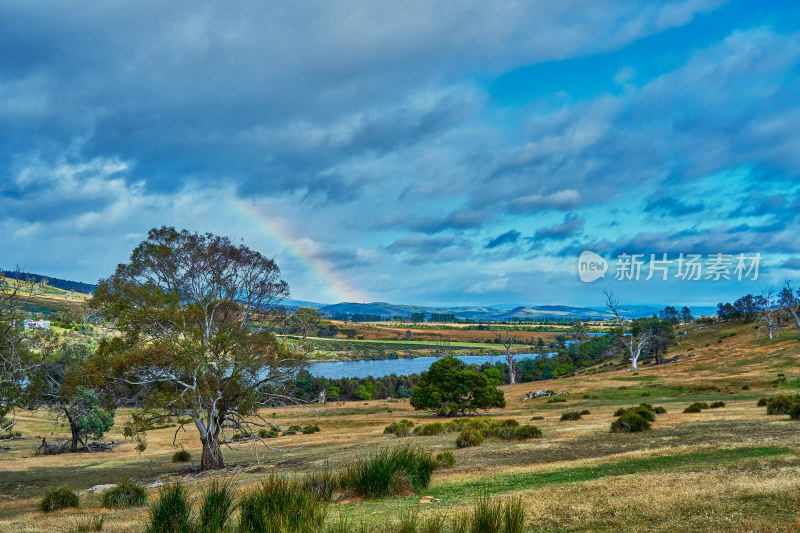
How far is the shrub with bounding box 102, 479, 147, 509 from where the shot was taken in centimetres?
1727

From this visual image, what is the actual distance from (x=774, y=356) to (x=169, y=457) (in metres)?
71.4

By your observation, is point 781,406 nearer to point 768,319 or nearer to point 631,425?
point 631,425

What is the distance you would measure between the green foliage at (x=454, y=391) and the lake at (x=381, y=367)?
258ft

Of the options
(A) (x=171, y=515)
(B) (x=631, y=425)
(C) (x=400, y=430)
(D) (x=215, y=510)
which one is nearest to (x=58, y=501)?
(A) (x=171, y=515)

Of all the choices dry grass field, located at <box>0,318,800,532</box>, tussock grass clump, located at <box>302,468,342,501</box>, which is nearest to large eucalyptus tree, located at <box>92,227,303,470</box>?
dry grass field, located at <box>0,318,800,532</box>

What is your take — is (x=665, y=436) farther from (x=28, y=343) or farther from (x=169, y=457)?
(x=169, y=457)

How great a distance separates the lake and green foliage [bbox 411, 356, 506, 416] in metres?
78.6

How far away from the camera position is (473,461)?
19.4 meters

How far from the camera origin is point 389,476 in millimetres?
→ 13211

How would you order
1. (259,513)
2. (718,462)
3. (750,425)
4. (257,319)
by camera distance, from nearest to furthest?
(259,513) < (718,462) < (750,425) < (257,319)

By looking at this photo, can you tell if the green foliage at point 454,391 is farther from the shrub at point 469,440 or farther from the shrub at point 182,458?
the shrub at point 469,440

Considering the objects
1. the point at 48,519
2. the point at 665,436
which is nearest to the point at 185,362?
the point at 48,519

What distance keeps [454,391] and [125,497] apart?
38.5 meters

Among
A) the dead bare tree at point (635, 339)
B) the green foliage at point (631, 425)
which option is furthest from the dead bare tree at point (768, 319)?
the green foliage at point (631, 425)
